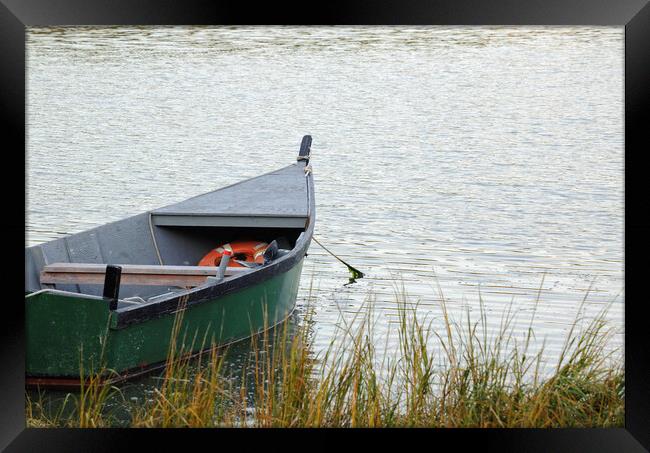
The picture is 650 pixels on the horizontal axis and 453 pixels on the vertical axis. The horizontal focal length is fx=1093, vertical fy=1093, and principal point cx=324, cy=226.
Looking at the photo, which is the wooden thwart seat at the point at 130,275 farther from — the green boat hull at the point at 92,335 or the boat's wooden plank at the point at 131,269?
the green boat hull at the point at 92,335

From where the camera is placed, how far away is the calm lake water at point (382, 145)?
305 inches

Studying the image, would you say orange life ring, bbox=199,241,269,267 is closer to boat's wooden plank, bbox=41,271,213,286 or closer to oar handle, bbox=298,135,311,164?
boat's wooden plank, bbox=41,271,213,286

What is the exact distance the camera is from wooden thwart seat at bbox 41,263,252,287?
206 inches

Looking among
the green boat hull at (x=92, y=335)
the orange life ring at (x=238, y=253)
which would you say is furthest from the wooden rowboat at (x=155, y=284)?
the orange life ring at (x=238, y=253)

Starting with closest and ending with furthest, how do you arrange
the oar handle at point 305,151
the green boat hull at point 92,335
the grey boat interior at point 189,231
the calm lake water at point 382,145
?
1. the green boat hull at point 92,335
2. the grey boat interior at point 189,231
3. the calm lake water at point 382,145
4. the oar handle at point 305,151

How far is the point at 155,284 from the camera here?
5.24 m

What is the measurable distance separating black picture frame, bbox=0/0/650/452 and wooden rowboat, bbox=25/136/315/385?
0.68 metres

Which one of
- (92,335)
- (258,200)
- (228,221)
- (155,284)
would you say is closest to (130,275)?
(155,284)

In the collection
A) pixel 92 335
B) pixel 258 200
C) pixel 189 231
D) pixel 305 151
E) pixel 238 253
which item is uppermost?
pixel 305 151

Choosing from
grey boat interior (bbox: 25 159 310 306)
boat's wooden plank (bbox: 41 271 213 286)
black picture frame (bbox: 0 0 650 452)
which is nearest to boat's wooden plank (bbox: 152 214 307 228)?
grey boat interior (bbox: 25 159 310 306)

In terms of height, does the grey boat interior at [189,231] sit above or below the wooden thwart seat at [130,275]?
above
